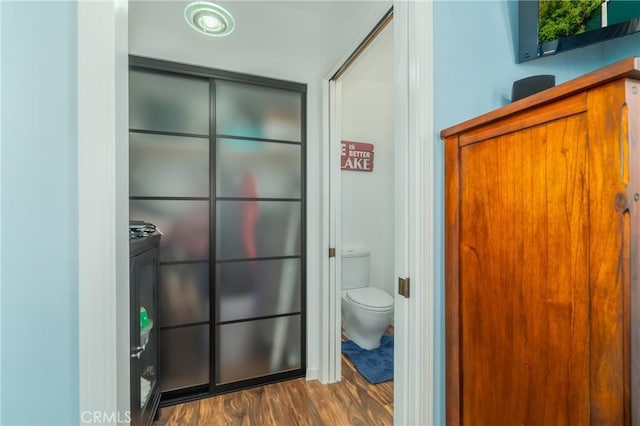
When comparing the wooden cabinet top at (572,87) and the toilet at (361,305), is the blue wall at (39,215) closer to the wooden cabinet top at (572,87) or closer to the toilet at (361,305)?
the wooden cabinet top at (572,87)

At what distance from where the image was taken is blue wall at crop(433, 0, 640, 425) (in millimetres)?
961

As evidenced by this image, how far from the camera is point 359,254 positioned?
2.66 meters

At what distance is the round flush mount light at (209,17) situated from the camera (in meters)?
1.31

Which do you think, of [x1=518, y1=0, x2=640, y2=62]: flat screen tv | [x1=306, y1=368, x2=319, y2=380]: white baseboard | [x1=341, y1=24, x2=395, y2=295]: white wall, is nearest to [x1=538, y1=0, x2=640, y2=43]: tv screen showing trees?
[x1=518, y1=0, x2=640, y2=62]: flat screen tv

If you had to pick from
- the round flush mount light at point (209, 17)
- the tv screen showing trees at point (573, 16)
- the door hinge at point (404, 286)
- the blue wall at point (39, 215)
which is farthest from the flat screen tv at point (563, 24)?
the blue wall at point (39, 215)

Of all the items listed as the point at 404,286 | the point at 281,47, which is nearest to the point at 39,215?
the point at 404,286

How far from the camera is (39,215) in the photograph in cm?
56

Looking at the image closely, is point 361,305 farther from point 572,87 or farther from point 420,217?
point 572,87

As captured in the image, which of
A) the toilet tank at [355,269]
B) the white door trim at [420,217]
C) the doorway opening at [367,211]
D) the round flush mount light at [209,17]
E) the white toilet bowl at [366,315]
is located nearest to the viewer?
the white door trim at [420,217]

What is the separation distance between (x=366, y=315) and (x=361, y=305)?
0.10m

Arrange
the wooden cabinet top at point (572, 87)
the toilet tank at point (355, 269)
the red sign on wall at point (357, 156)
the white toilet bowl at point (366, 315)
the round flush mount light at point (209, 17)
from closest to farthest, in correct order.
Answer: the wooden cabinet top at point (572, 87), the round flush mount light at point (209, 17), the white toilet bowl at point (366, 315), the toilet tank at point (355, 269), the red sign on wall at point (357, 156)

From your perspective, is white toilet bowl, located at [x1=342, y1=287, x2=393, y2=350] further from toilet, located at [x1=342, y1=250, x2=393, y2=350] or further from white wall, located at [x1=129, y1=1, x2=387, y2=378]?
white wall, located at [x1=129, y1=1, x2=387, y2=378]

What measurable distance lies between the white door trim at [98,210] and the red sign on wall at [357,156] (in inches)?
88.5

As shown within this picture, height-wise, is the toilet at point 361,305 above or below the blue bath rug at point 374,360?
above
